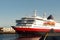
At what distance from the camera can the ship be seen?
82188 millimetres

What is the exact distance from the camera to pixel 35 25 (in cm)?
8525

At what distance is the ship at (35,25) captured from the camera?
82.2m

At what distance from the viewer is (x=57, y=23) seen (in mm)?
92750

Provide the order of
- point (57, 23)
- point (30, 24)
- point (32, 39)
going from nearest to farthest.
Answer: point (32, 39)
point (30, 24)
point (57, 23)

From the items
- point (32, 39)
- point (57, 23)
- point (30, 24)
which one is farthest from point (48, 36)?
point (57, 23)

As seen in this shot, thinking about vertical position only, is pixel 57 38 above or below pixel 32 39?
above

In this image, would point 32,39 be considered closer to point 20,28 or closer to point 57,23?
point 20,28

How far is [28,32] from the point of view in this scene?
8100 centimetres

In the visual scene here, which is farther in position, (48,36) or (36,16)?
(36,16)

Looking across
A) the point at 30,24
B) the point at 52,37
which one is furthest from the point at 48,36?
the point at 30,24

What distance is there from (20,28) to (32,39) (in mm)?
6767

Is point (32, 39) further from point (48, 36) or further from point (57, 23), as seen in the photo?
point (48, 36)

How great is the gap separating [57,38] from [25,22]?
48672 mm

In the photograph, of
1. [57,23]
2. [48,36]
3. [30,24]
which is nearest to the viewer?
[48,36]
